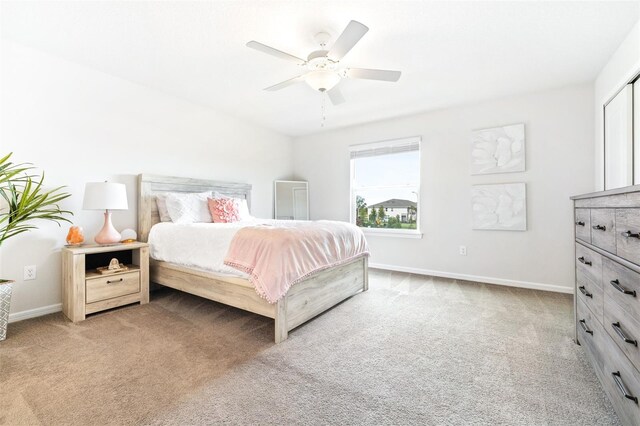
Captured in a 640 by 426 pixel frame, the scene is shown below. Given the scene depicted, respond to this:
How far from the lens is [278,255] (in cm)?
203

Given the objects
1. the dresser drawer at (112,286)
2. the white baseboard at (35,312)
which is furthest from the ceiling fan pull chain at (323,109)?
the white baseboard at (35,312)

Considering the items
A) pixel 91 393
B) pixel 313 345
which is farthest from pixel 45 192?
pixel 313 345

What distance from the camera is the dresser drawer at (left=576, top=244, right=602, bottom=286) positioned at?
151 cm

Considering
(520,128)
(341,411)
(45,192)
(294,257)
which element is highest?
(520,128)

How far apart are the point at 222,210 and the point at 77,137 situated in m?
1.53

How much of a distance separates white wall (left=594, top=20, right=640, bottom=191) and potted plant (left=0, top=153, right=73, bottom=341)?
4.70 metres

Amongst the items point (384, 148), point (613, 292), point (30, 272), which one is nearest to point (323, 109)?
point (384, 148)

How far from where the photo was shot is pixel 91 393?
4.83 feet

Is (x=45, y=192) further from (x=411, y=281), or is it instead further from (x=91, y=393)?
(x=411, y=281)

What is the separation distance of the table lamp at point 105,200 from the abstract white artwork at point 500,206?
403cm

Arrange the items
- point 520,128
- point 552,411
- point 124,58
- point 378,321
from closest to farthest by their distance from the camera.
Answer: point 552,411 < point 378,321 < point 124,58 < point 520,128

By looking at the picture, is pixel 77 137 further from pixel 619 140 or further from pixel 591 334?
pixel 619 140

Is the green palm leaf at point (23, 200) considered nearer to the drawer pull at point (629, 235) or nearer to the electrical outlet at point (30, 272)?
the electrical outlet at point (30, 272)

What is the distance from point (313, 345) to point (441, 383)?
33.2 inches
